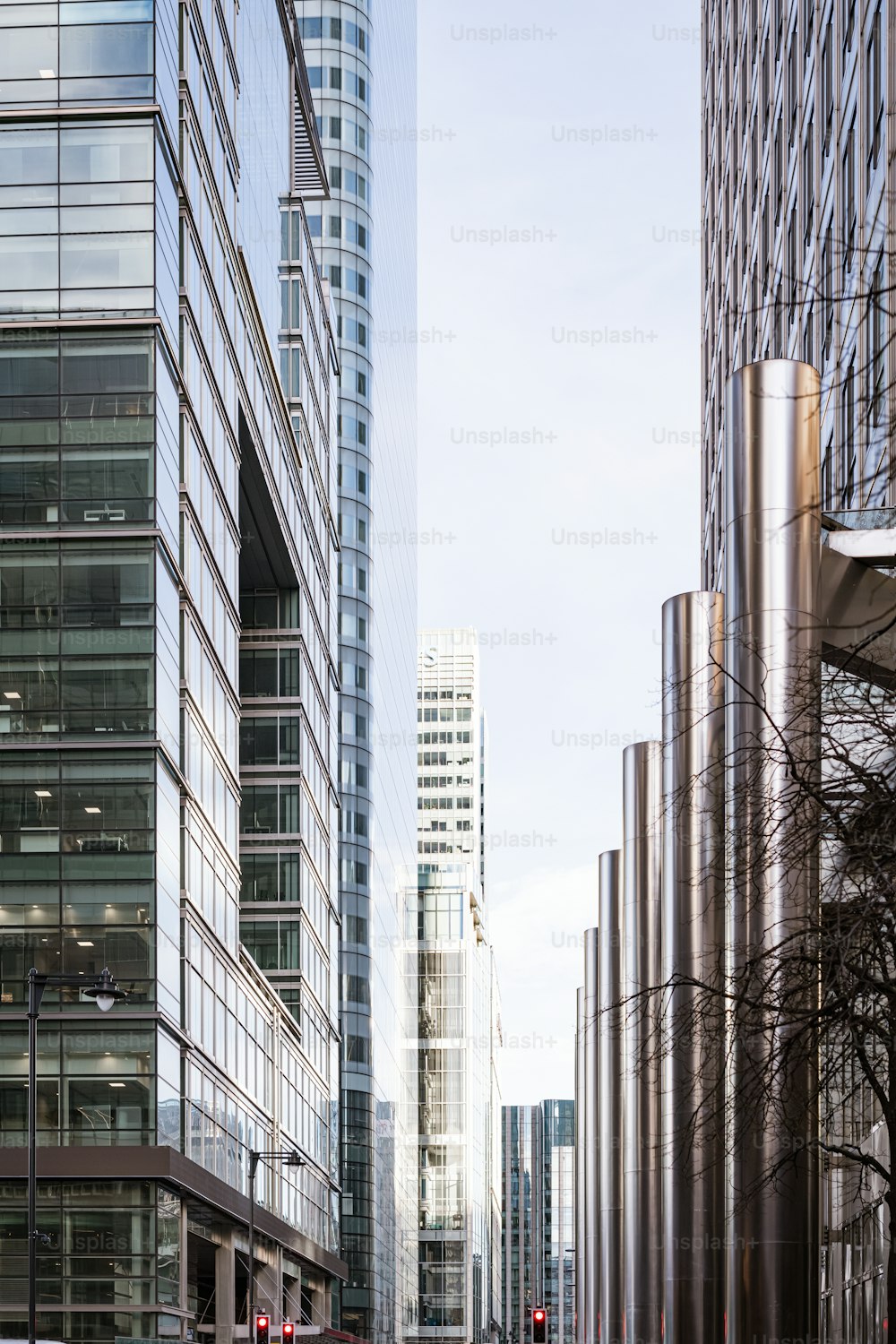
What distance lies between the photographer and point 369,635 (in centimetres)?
10419

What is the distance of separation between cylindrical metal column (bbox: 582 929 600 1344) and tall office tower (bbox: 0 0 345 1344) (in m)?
17.5

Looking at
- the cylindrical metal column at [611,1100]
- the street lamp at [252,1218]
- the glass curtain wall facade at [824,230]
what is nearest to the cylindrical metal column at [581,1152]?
the cylindrical metal column at [611,1100]

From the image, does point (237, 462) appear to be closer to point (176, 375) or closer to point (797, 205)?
point (176, 375)

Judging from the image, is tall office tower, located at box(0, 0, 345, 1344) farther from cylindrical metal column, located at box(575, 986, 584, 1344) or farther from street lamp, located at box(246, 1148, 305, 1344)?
cylindrical metal column, located at box(575, 986, 584, 1344)

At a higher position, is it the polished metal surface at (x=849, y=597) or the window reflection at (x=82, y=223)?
the window reflection at (x=82, y=223)

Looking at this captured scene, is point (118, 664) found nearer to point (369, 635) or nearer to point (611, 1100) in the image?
point (611, 1100)

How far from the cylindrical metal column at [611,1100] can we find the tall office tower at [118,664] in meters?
11.2

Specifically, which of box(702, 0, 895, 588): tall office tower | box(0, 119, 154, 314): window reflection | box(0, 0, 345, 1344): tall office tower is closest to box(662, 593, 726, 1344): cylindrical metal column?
box(702, 0, 895, 588): tall office tower

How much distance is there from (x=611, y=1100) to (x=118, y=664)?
2353cm

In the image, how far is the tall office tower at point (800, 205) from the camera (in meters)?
30.4

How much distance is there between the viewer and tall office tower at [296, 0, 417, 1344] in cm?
9956

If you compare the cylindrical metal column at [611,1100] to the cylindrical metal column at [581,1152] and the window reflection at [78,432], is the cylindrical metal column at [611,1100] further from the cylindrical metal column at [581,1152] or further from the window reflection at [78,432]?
the window reflection at [78,432]

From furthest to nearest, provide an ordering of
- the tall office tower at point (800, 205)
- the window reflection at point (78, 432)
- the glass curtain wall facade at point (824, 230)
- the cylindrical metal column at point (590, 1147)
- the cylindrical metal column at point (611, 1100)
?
the cylindrical metal column at point (590, 1147), the cylindrical metal column at point (611, 1100), the window reflection at point (78, 432), the tall office tower at point (800, 205), the glass curtain wall facade at point (824, 230)

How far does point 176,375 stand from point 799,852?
1464 inches
